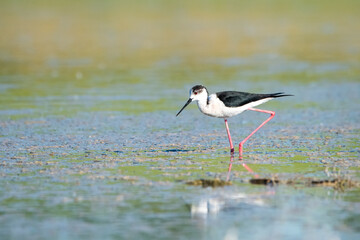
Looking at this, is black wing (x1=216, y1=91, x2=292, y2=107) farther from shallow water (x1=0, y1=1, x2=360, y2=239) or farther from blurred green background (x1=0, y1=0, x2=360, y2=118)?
blurred green background (x1=0, y1=0, x2=360, y2=118)

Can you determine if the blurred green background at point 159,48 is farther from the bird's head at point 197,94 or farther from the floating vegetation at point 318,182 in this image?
the floating vegetation at point 318,182

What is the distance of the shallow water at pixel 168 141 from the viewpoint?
6.41m

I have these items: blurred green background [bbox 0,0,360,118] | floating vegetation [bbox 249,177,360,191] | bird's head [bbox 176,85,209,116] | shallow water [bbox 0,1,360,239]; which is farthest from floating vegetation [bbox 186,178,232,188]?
blurred green background [bbox 0,0,360,118]

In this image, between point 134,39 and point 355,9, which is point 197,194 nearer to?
point 134,39

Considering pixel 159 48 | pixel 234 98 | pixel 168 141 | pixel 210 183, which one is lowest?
pixel 210 183

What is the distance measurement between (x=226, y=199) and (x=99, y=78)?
460 inches

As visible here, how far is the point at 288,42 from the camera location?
2673 cm

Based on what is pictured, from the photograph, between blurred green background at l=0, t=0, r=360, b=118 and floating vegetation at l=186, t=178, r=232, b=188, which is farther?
blurred green background at l=0, t=0, r=360, b=118

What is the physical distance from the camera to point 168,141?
10.5m

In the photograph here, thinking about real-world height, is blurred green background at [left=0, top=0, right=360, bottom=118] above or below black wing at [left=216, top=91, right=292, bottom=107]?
above

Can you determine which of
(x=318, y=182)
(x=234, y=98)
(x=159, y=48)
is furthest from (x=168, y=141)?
(x=159, y=48)

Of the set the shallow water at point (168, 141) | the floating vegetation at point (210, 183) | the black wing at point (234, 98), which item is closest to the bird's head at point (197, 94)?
the black wing at point (234, 98)

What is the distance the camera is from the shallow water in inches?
253

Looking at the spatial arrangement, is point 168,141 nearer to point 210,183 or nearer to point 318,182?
point 210,183
